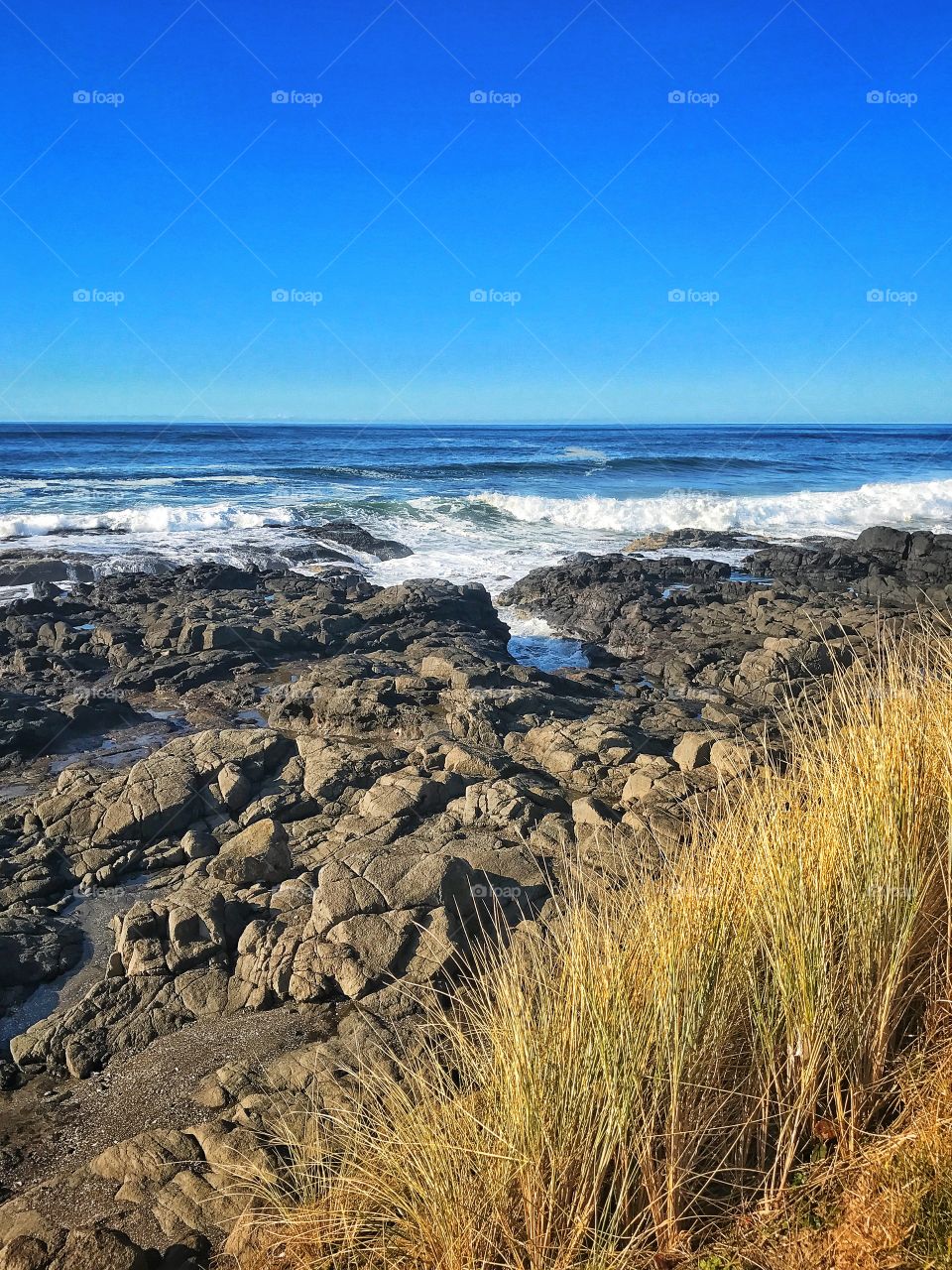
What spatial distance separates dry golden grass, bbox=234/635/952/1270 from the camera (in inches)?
125

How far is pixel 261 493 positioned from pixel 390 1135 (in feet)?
134

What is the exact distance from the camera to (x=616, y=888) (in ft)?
18.9

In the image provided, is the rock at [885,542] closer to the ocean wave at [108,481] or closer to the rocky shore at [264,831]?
the rocky shore at [264,831]

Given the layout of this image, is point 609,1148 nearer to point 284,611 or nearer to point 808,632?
point 808,632

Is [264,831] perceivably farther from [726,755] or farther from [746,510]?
[746,510]

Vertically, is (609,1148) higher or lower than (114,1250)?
higher

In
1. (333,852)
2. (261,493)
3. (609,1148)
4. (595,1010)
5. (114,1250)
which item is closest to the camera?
(609,1148)

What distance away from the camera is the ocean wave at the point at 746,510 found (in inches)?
1383

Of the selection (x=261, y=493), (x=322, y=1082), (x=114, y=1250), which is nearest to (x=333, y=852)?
(x=322, y=1082)

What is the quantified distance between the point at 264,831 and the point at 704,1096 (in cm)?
566

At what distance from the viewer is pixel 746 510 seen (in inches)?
1483

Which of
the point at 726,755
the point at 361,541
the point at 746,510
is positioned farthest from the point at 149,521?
the point at 726,755

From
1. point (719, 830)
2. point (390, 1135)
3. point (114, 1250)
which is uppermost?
point (719, 830)

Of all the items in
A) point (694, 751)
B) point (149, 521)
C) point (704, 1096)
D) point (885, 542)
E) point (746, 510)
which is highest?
point (746, 510)
